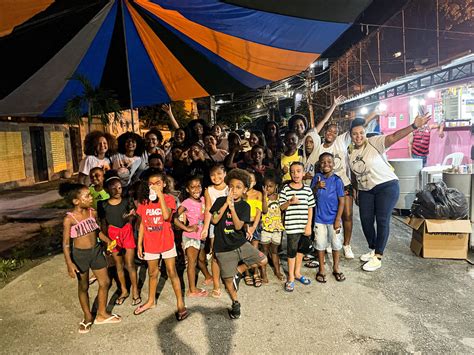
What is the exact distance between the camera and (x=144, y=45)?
15.3 ft

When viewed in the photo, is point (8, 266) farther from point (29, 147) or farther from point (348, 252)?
point (29, 147)

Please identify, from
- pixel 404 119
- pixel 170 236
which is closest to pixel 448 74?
pixel 404 119

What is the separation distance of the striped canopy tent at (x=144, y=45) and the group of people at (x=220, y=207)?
3.27 ft

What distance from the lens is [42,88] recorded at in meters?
4.33

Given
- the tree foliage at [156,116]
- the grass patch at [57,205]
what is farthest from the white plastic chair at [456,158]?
the tree foliage at [156,116]

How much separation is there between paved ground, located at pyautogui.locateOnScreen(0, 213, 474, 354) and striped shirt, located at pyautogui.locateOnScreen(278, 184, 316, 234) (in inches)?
28.8

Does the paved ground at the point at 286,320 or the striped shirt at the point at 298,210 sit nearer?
the paved ground at the point at 286,320

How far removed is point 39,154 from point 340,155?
14365 millimetres

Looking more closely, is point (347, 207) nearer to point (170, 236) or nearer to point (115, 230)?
point (170, 236)

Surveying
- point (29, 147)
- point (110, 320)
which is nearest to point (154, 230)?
point (110, 320)

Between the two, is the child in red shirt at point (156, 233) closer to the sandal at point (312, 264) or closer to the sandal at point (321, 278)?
the sandal at point (321, 278)

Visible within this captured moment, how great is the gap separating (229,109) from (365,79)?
22.4 metres

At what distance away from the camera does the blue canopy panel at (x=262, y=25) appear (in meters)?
3.76

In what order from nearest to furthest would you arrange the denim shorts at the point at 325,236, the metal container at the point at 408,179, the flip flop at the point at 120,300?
the flip flop at the point at 120,300 < the denim shorts at the point at 325,236 < the metal container at the point at 408,179
